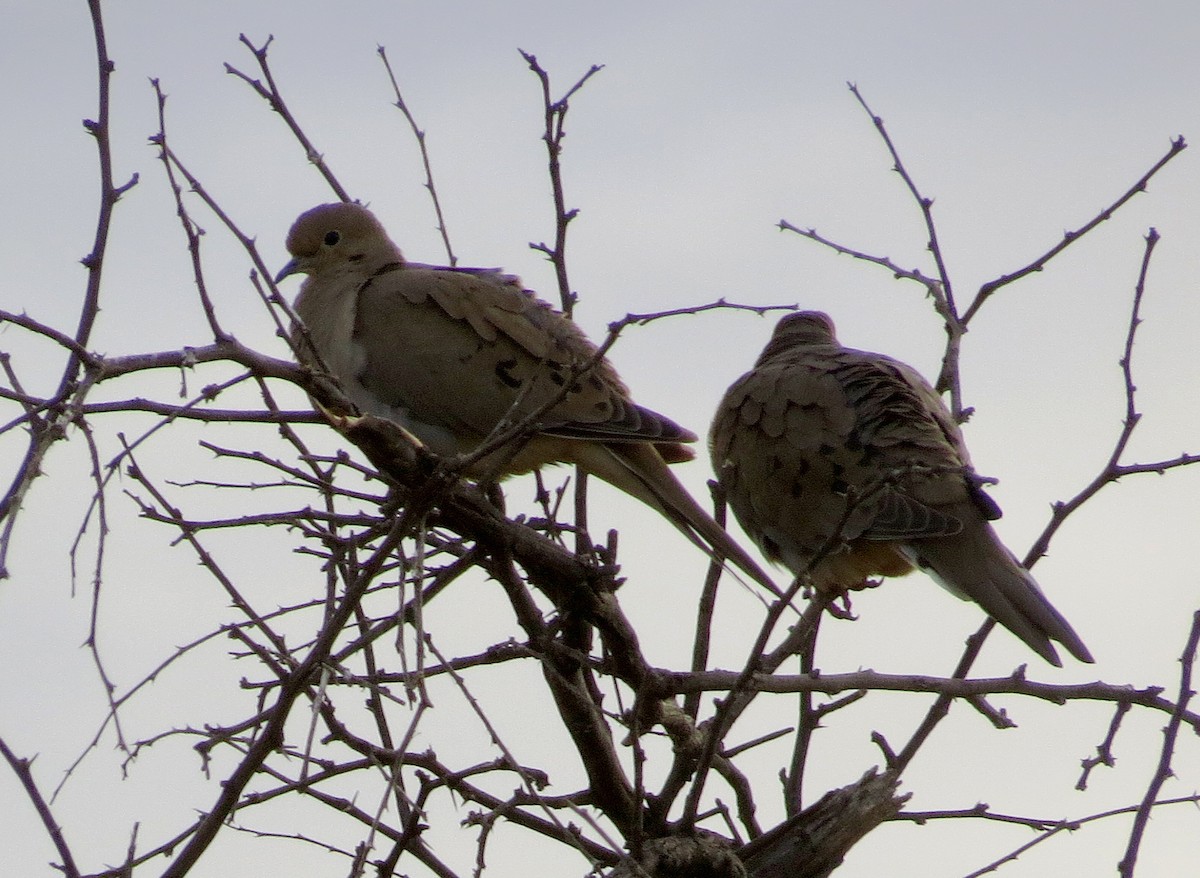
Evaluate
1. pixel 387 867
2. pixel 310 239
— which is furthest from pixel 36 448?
pixel 310 239

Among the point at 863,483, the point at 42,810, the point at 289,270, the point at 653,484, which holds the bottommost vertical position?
the point at 42,810

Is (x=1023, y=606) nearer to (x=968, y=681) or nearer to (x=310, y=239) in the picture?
(x=968, y=681)

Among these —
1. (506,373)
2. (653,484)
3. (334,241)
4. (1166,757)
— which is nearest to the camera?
(1166,757)

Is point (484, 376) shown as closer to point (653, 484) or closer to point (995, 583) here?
point (653, 484)

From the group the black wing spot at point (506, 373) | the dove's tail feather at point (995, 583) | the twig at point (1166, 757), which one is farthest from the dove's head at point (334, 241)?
the twig at point (1166, 757)

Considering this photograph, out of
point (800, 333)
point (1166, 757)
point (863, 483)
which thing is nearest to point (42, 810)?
point (1166, 757)

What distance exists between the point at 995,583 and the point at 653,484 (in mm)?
1160

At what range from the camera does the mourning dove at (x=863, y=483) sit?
456 centimetres

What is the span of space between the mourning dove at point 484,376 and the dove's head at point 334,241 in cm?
44

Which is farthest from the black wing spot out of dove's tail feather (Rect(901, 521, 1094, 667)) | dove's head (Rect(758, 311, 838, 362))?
dove's head (Rect(758, 311, 838, 362))

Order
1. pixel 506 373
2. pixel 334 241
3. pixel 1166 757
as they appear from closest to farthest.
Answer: pixel 1166 757 → pixel 506 373 → pixel 334 241

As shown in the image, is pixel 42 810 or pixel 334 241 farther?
pixel 334 241

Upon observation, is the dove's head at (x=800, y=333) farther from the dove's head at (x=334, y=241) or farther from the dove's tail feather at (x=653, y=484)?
the dove's tail feather at (x=653, y=484)

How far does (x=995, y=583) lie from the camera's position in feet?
14.8
